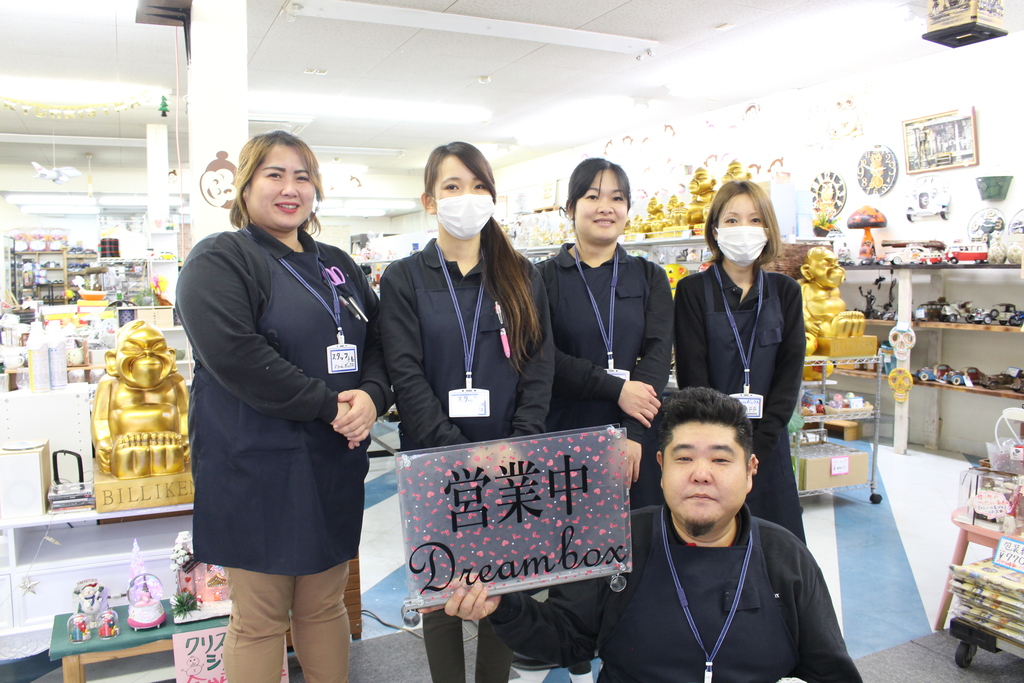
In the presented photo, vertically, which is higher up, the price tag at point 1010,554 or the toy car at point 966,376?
the toy car at point 966,376

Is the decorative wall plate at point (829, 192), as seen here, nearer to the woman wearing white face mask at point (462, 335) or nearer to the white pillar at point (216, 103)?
the white pillar at point (216, 103)

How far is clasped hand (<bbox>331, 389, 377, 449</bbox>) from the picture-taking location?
180 cm

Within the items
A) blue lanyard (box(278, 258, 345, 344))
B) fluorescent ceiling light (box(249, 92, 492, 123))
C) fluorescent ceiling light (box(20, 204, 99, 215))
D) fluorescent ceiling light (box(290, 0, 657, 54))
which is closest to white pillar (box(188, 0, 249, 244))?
blue lanyard (box(278, 258, 345, 344))

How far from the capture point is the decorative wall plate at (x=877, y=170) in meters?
6.38

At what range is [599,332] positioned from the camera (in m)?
2.21

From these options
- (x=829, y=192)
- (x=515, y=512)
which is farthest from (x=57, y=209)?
(x=515, y=512)

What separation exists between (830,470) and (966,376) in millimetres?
2112

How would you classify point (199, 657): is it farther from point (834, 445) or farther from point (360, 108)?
point (360, 108)

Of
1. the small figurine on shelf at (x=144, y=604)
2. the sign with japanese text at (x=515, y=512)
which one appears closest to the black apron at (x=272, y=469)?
the sign with japanese text at (x=515, y=512)

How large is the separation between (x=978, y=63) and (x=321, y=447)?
618cm

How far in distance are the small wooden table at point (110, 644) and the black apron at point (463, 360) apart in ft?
3.84

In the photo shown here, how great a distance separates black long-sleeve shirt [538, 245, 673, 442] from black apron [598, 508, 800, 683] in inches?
26.3

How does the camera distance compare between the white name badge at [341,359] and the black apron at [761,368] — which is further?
the black apron at [761,368]

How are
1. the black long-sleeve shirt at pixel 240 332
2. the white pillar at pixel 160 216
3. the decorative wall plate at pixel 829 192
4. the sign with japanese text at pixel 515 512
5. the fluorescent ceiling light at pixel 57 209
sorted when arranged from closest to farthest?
the sign with japanese text at pixel 515 512 → the black long-sleeve shirt at pixel 240 332 → the decorative wall plate at pixel 829 192 → the white pillar at pixel 160 216 → the fluorescent ceiling light at pixel 57 209
